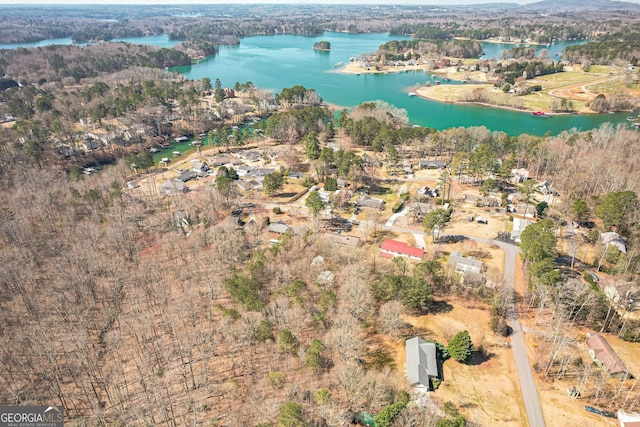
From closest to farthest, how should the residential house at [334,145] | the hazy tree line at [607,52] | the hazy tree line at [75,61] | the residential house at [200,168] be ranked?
the residential house at [200,168] → the residential house at [334,145] → the hazy tree line at [75,61] → the hazy tree line at [607,52]

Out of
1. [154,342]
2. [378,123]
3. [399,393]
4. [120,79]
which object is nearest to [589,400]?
[399,393]

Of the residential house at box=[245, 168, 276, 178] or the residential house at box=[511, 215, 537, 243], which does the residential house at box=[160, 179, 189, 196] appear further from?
the residential house at box=[511, 215, 537, 243]

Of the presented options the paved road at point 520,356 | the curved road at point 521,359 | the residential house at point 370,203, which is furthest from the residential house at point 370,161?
the curved road at point 521,359

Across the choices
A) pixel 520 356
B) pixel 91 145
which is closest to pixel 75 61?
pixel 91 145

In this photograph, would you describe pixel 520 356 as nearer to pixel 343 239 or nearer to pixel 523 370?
pixel 523 370

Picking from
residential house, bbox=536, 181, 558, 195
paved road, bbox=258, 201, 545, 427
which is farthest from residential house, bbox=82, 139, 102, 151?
residential house, bbox=536, 181, 558, 195

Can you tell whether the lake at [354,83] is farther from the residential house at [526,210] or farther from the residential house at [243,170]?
the residential house at [243,170]

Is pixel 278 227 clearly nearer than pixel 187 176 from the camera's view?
Yes
